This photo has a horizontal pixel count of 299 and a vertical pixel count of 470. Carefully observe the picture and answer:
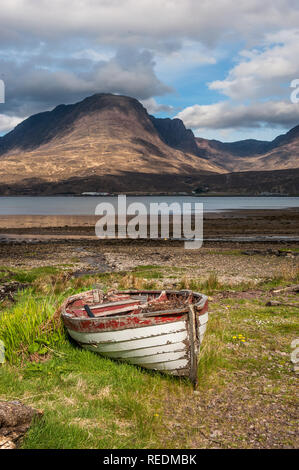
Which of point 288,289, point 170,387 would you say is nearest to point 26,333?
point 170,387

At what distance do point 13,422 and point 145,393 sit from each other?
119 inches

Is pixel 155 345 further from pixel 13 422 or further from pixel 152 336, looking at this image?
pixel 13 422

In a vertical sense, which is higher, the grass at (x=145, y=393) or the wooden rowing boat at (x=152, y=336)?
the wooden rowing boat at (x=152, y=336)

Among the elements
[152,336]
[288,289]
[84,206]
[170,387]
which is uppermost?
[84,206]

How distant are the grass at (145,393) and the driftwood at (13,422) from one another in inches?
6.8

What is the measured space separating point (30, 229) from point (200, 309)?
49.4 meters

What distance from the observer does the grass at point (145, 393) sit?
23.2ft

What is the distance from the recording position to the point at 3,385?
8.38 m

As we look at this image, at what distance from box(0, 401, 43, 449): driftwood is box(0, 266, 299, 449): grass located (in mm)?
172

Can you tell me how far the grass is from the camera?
7082 millimetres

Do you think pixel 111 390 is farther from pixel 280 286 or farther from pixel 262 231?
pixel 262 231

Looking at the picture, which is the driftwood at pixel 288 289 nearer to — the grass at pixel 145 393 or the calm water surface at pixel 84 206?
the grass at pixel 145 393

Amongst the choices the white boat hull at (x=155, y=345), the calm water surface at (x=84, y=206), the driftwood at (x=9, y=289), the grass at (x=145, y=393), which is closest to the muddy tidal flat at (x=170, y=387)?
the grass at (x=145, y=393)

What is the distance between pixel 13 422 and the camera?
6.41m
